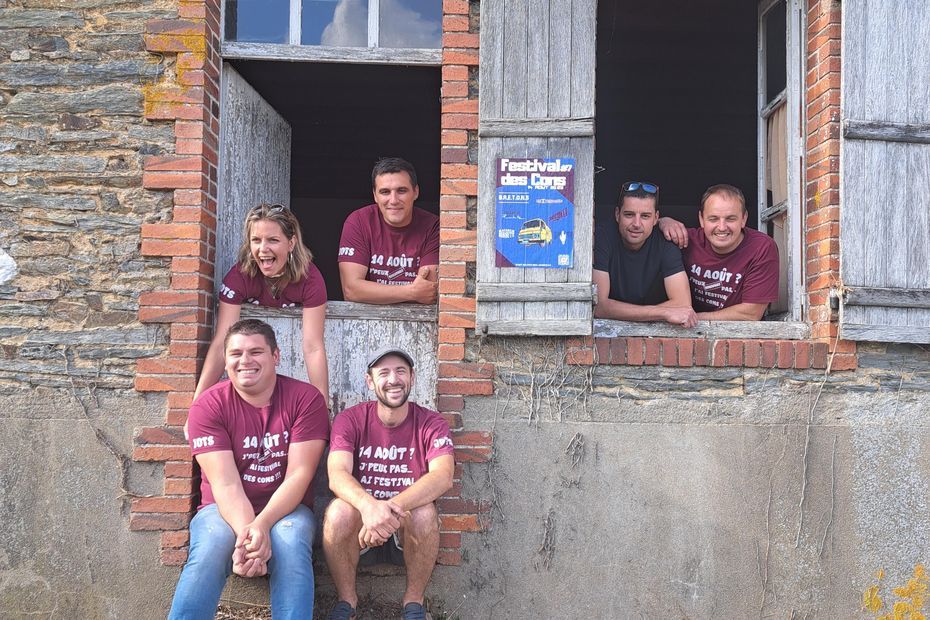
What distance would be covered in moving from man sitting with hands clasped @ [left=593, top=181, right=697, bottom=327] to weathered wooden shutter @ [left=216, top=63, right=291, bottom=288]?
1.97m

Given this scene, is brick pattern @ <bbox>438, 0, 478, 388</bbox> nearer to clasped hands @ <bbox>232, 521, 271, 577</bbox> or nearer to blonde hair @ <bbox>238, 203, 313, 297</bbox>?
blonde hair @ <bbox>238, 203, 313, 297</bbox>

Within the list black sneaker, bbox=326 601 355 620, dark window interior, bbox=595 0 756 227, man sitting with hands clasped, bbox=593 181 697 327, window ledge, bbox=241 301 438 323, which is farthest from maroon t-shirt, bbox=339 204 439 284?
dark window interior, bbox=595 0 756 227

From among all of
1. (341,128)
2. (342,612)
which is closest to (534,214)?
(342,612)

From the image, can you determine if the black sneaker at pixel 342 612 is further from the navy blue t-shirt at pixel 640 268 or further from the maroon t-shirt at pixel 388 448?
the navy blue t-shirt at pixel 640 268

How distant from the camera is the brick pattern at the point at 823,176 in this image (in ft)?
13.3

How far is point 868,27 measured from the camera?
13.4ft

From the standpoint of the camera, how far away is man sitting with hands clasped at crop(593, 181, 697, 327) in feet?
14.2

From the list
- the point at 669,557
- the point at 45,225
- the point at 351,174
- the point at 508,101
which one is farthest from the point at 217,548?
the point at 351,174

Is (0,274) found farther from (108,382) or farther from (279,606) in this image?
(279,606)

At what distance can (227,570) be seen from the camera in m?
3.44

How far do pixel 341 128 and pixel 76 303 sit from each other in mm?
3185

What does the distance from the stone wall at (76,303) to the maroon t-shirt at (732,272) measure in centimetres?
280

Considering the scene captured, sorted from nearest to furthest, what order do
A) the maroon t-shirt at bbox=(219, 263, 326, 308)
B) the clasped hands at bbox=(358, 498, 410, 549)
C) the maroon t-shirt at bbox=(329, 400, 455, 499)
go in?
1. the clasped hands at bbox=(358, 498, 410, 549)
2. the maroon t-shirt at bbox=(329, 400, 455, 499)
3. the maroon t-shirt at bbox=(219, 263, 326, 308)

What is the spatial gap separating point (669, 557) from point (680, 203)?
18.5ft
